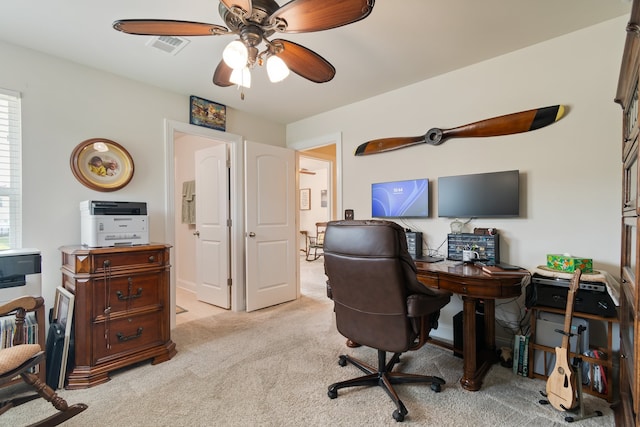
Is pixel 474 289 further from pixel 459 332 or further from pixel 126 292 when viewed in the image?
pixel 126 292

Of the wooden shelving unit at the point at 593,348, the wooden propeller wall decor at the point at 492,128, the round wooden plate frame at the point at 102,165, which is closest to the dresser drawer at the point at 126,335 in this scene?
the round wooden plate frame at the point at 102,165

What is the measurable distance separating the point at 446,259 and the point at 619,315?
3.58 ft

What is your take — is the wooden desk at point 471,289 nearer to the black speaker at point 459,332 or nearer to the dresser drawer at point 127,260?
the black speaker at point 459,332

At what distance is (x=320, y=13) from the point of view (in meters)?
1.27

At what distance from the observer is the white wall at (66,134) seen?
2189 mm

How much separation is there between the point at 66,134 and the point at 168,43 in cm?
115

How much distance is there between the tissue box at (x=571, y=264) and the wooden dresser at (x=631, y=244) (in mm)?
237

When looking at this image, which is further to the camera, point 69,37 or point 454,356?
point 454,356

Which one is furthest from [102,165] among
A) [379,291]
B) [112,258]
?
[379,291]

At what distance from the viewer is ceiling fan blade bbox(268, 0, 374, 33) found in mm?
1194

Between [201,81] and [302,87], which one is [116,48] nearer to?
[201,81]

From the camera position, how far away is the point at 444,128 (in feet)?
8.80

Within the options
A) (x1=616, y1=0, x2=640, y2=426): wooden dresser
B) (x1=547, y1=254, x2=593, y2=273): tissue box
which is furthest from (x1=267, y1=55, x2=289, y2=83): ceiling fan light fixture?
(x1=547, y1=254, x2=593, y2=273): tissue box

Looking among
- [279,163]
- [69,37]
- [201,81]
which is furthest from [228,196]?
[69,37]
